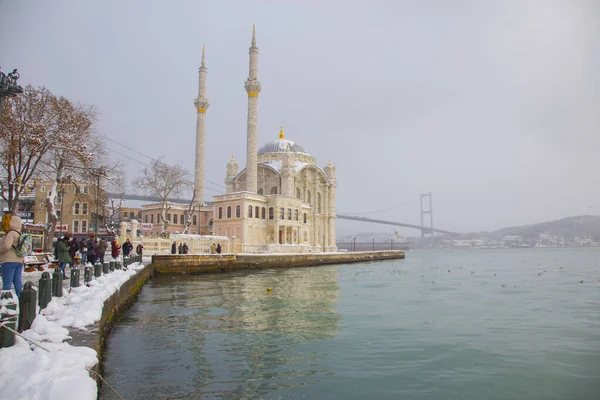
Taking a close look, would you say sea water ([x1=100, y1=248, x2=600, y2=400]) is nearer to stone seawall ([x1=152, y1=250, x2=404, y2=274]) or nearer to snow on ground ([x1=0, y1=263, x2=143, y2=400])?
snow on ground ([x1=0, y1=263, x2=143, y2=400])

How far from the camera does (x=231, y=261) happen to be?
2711 centimetres

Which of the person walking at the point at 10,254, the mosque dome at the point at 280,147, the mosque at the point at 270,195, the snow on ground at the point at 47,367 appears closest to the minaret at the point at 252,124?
the mosque at the point at 270,195

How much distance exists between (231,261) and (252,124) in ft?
58.7

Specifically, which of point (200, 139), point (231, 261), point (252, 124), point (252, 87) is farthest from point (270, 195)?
A: point (231, 261)

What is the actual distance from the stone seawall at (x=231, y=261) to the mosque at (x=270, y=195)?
11.5 feet

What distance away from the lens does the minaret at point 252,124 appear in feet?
134

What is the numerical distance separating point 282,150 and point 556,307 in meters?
39.8

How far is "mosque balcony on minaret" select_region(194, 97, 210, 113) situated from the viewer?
43.5 meters

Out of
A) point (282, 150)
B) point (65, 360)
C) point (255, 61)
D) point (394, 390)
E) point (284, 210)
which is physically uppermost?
point (255, 61)

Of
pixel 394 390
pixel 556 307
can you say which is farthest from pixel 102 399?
pixel 556 307

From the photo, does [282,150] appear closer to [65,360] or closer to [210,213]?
[210,213]

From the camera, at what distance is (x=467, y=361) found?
6.54 meters

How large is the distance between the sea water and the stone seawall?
33.3 ft

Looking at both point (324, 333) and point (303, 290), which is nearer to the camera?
point (324, 333)
